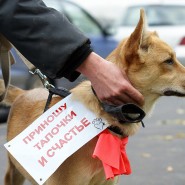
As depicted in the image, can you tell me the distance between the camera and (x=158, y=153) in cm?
713

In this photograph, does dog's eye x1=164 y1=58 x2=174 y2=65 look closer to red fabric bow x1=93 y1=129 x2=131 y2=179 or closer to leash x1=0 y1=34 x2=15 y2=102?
red fabric bow x1=93 y1=129 x2=131 y2=179

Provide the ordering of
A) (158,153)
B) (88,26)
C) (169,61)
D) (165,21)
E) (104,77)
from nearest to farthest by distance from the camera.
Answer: (104,77) → (169,61) → (158,153) → (88,26) → (165,21)

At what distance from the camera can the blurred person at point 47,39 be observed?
2848 mm

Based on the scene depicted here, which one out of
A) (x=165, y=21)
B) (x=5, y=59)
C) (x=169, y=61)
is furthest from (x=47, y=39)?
(x=165, y=21)

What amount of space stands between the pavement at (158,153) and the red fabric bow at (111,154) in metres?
1.98

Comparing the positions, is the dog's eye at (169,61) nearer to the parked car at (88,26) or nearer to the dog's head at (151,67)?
the dog's head at (151,67)

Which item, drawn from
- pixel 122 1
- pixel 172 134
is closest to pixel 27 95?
pixel 172 134

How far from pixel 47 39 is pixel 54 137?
3.35ft

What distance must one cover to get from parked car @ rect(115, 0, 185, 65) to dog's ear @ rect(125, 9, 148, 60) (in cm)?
970

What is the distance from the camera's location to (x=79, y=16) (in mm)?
11523

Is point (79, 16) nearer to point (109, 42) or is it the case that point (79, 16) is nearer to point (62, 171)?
point (109, 42)

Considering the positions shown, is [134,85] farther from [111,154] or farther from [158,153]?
[158,153]

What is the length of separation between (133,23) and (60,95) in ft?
34.8

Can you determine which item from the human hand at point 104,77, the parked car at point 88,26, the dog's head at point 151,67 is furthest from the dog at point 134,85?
the parked car at point 88,26
